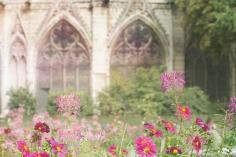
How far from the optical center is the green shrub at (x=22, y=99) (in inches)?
784

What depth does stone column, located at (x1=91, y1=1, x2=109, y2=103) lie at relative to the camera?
66.4 feet

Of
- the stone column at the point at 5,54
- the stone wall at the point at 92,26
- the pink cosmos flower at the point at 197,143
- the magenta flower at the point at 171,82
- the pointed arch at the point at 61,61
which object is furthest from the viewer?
the pointed arch at the point at 61,61

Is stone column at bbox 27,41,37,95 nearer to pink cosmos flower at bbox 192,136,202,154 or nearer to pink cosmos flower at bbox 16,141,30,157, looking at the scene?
pink cosmos flower at bbox 16,141,30,157

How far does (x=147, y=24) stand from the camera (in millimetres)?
20734

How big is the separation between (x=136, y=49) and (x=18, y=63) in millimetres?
4211

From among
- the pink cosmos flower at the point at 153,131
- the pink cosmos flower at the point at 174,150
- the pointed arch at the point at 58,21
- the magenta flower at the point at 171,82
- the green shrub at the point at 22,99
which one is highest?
the pointed arch at the point at 58,21

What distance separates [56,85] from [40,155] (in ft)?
54.3

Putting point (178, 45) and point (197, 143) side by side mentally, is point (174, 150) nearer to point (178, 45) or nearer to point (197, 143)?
point (197, 143)

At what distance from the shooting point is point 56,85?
21.1 metres

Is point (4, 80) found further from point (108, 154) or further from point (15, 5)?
point (108, 154)

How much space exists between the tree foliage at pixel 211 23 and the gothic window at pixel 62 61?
3.92m

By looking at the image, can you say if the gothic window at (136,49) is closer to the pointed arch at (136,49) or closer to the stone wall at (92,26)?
the pointed arch at (136,49)

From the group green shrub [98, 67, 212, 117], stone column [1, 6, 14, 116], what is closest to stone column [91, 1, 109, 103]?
green shrub [98, 67, 212, 117]

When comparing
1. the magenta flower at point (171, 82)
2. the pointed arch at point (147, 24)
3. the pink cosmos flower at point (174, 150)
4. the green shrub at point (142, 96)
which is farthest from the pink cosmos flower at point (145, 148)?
the pointed arch at point (147, 24)
